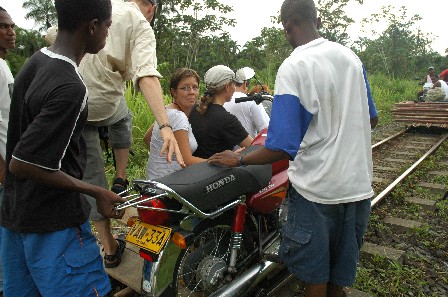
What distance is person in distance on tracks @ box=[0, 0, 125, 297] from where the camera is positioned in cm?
146

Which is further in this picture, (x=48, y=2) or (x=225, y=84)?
(x=48, y=2)

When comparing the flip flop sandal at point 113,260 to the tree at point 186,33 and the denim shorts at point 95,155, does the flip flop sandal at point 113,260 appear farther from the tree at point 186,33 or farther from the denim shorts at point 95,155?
the tree at point 186,33

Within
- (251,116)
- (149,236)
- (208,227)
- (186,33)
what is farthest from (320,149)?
(186,33)

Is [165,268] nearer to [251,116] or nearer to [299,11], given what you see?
[299,11]

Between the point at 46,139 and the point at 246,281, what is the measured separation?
1.71 meters

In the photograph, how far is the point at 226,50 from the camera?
61.0ft

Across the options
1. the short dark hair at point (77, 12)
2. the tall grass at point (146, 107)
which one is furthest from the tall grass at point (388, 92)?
the short dark hair at point (77, 12)

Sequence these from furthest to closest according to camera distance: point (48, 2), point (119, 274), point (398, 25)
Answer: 1. point (48, 2)
2. point (398, 25)
3. point (119, 274)

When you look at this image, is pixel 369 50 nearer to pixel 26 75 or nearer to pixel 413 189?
pixel 413 189

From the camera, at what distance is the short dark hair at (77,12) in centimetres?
→ 155

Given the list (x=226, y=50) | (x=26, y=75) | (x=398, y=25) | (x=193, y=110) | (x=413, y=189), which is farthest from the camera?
(x=398, y=25)

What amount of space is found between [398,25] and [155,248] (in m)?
33.9

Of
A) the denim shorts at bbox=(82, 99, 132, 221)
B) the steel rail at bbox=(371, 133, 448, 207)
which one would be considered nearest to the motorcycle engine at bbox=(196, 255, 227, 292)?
the denim shorts at bbox=(82, 99, 132, 221)

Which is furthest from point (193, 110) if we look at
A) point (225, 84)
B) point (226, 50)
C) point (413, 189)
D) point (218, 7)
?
point (226, 50)
